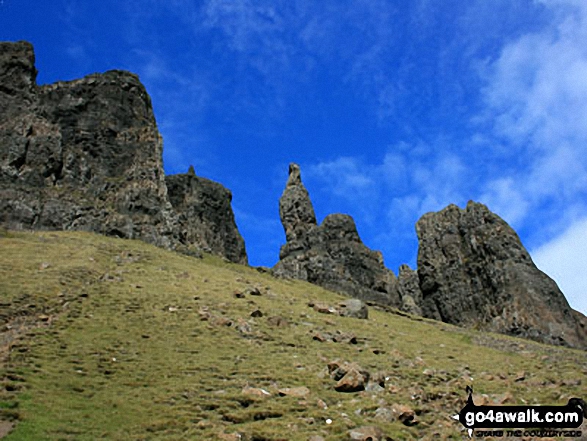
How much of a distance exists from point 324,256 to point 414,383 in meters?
87.6

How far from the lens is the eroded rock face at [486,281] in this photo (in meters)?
83.0

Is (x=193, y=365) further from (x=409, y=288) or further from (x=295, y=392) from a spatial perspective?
(x=409, y=288)

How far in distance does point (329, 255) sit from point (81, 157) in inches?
2237

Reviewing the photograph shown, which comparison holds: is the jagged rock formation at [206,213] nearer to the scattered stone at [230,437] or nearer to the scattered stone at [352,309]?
the scattered stone at [352,309]

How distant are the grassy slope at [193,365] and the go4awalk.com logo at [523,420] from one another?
0.88 m

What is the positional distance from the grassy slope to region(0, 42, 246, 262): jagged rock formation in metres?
Result: 26.7

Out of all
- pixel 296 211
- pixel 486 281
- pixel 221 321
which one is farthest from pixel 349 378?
pixel 296 211

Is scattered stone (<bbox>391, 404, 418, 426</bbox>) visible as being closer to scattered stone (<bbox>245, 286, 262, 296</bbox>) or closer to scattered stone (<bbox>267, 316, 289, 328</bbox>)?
scattered stone (<bbox>267, 316, 289, 328</bbox>)

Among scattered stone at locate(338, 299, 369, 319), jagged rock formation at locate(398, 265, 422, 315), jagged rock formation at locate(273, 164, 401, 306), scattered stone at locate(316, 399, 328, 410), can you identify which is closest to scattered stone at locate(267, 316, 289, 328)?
scattered stone at locate(338, 299, 369, 319)

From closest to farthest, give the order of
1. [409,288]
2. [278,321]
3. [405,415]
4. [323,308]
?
1. [405,415]
2. [278,321]
3. [323,308]
4. [409,288]

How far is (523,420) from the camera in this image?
1978cm

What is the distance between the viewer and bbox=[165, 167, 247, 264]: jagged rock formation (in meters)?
126

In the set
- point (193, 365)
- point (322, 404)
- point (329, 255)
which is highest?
point (329, 255)

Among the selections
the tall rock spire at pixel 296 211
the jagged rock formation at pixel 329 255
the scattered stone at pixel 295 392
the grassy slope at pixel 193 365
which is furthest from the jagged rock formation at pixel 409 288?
the scattered stone at pixel 295 392
